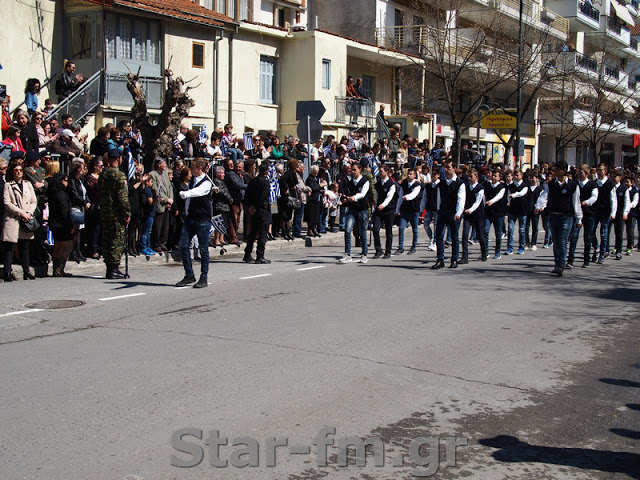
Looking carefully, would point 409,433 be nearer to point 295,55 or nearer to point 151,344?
point 151,344

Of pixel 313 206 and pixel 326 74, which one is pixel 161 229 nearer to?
pixel 313 206

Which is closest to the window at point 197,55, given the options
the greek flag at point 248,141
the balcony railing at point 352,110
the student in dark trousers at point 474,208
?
the greek flag at point 248,141

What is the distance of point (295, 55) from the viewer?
3247cm

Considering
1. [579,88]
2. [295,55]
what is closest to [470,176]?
[295,55]

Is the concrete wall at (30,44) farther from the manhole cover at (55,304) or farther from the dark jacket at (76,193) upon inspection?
the manhole cover at (55,304)

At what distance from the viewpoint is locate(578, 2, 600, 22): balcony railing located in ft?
183

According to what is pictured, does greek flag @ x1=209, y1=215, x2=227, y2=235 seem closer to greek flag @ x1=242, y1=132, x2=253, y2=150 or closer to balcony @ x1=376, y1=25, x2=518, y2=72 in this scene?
greek flag @ x1=242, y1=132, x2=253, y2=150

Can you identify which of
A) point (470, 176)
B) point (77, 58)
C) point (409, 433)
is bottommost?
point (409, 433)

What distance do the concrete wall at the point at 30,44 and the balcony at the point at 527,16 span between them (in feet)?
74.9

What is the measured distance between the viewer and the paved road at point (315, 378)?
503 cm

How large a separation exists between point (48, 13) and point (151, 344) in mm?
19627

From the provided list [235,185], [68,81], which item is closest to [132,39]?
[68,81]

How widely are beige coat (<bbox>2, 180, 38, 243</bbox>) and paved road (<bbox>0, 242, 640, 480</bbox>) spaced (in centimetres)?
83

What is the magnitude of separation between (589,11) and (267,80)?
1408 inches
